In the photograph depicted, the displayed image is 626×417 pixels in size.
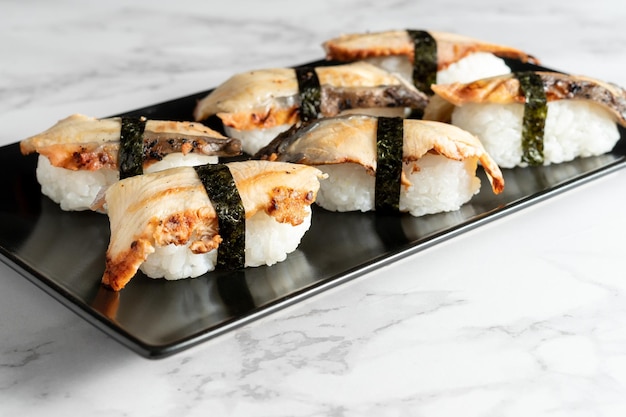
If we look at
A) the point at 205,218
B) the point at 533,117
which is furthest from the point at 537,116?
the point at 205,218

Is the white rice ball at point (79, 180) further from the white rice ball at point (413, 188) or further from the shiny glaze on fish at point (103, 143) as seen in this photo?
the white rice ball at point (413, 188)

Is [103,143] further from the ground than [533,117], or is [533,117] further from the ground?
[103,143]

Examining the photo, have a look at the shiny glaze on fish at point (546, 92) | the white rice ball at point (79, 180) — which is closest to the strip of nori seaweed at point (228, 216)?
the white rice ball at point (79, 180)

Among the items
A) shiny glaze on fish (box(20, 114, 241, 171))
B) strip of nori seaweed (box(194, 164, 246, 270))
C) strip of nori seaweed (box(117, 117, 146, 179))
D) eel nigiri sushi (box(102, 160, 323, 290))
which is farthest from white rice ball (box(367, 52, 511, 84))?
strip of nori seaweed (box(194, 164, 246, 270))

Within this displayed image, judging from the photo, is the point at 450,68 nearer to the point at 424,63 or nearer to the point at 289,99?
the point at 424,63

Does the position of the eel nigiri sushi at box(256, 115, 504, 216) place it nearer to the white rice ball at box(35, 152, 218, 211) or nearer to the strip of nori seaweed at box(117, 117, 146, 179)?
the white rice ball at box(35, 152, 218, 211)

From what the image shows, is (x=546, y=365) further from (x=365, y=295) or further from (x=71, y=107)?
(x=71, y=107)
